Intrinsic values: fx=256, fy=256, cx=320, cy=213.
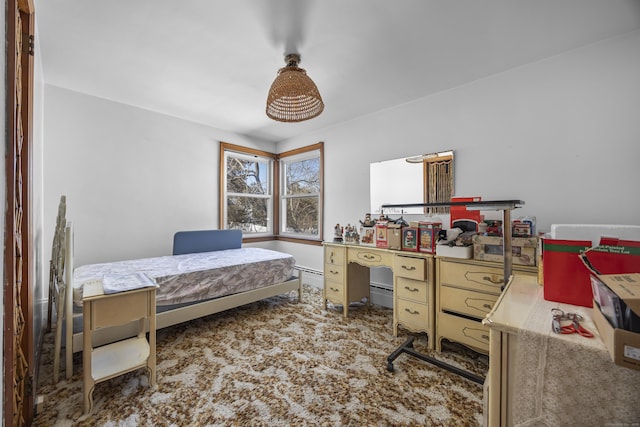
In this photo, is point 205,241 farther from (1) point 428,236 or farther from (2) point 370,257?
(1) point 428,236

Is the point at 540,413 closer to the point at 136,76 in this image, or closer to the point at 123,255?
the point at 136,76

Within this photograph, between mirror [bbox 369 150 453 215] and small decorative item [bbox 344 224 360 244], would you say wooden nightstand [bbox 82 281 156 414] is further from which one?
mirror [bbox 369 150 453 215]

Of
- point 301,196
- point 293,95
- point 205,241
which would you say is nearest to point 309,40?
point 293,95

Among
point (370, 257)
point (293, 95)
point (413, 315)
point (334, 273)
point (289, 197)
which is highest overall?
point (293, 95)

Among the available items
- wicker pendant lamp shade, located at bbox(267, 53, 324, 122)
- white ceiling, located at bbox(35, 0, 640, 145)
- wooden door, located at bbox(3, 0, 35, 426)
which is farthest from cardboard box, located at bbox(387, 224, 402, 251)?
wooden door, located at bbox(3, 0, 35, 426)

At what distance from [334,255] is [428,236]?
1.10m

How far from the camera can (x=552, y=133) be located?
213cm

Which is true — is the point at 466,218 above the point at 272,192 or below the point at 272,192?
below

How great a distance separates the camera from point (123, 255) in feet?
10.1

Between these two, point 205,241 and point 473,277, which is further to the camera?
point 205,241

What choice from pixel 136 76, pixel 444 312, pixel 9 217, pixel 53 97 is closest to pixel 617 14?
pixel 444 312

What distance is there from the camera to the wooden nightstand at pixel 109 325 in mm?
1498

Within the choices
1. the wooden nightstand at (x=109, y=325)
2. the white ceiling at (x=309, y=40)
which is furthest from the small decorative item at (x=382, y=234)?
the wooden nightstand at (x=109, y=325)

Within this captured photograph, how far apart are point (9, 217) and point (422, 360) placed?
2.53 m
